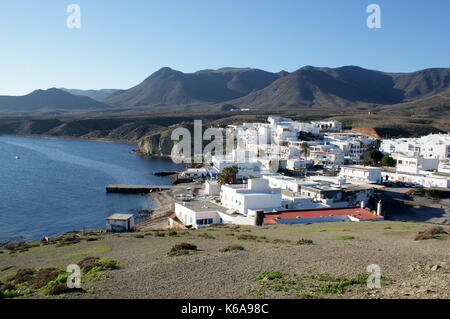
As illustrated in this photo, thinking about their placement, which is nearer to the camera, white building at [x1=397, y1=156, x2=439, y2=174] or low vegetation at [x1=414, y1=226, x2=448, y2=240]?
low vegetation at [x1=414, y1=226, x2=448, y2=240]

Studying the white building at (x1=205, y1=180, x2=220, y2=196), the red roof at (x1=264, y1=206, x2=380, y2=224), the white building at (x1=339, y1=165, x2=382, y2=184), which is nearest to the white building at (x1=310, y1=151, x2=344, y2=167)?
the white building at (x1=339, y1=165, x2=382, y2=184)

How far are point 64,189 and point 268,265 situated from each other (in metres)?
48.2

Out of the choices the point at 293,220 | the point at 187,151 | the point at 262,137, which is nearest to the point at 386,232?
the point at 293,220

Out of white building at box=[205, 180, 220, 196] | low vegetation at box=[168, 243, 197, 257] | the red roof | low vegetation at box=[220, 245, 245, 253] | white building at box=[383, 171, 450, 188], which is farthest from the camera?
white building at box=[205, 180, 220, 196]

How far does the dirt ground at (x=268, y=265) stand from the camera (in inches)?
432

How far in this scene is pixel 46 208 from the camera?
1762 inches

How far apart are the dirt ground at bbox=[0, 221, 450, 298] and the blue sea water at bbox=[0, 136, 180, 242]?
18.2 metres

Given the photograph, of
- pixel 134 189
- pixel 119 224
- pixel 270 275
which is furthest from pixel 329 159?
pixel 270 275

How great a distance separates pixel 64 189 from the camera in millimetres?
55688

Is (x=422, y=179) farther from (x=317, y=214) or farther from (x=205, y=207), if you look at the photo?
(x=205, y=207)

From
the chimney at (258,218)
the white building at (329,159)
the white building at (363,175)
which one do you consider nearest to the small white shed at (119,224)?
the chimney at (258,218)

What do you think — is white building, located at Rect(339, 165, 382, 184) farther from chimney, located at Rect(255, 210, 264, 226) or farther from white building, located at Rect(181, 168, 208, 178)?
chimney, located at Rect(255, 210, 264, 226)

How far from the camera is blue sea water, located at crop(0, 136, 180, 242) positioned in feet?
126

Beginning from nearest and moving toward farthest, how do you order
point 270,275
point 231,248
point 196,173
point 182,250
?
point 270,275 < point 182,250 < point 231,248 < point 196,173
